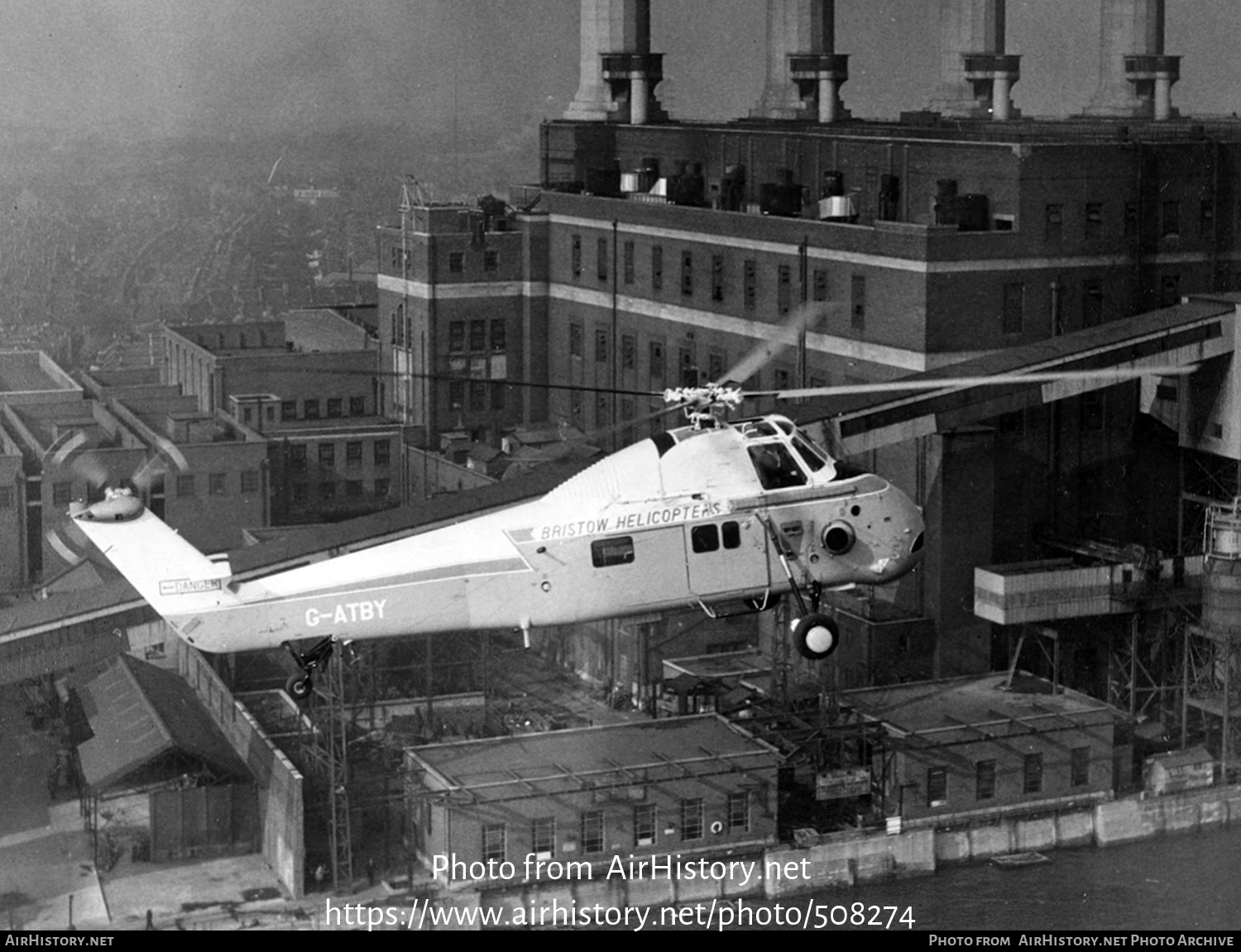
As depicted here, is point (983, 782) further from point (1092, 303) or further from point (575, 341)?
point (575, 341)

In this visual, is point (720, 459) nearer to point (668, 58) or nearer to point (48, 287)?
point (48, 287)

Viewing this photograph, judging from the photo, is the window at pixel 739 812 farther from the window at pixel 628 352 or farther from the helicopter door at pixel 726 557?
the window at pixel 628 352

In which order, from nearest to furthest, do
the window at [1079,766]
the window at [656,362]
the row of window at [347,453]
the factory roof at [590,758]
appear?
1. the factory roof at [590,758]
2. the window at [1079,766]
3. the row of window at [347,453]
4. the window at [656,362]

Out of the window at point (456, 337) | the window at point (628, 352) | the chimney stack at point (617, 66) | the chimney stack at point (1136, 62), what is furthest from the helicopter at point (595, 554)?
the chimney stack at point (1136, 62)

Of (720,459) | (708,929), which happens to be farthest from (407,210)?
(720,459)

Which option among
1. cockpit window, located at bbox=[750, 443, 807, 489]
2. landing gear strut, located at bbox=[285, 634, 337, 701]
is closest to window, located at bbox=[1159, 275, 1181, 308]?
cockpit window, located at bbox=[750, 443, 807, 489]

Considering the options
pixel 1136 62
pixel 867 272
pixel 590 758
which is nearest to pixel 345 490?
pixel 867 272
